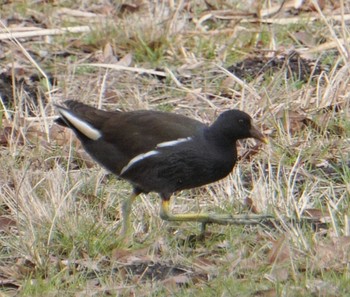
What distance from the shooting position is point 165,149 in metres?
6.12

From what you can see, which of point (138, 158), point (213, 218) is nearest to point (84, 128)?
point (138, 158)

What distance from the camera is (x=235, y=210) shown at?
6.42m

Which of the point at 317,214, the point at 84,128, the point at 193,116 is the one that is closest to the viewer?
the point at 317,214

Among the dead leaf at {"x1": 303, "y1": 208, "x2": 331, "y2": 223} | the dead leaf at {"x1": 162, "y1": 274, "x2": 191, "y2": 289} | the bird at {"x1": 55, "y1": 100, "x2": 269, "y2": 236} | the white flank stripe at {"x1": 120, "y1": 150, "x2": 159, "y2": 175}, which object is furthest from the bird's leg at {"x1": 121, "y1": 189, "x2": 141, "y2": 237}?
the dead leaf at {"x1": 303, "y1": 208, "x2": 331, "y2": 223}

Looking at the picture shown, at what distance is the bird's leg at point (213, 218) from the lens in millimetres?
6020

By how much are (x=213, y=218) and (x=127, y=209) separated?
1.51ft

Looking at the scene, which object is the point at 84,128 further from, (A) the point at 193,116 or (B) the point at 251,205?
(A) the point at 193,116

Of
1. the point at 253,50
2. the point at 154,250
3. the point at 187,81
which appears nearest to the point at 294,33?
the point at 253,50

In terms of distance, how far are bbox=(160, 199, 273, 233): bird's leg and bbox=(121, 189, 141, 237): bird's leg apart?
18 centimetres

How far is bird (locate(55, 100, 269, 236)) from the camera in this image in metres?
6.07

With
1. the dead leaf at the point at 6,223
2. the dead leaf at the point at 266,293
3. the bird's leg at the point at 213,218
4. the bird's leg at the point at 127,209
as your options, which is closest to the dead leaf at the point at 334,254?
the dead leaf at the point at 266,293

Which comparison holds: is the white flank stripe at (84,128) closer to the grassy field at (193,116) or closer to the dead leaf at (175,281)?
the grassy field at (193,116)

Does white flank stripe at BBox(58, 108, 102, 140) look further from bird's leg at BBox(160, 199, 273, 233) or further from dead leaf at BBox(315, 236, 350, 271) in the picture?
dead leaf at BBox(315, 236, 350, 271)

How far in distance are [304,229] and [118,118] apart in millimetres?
1254
